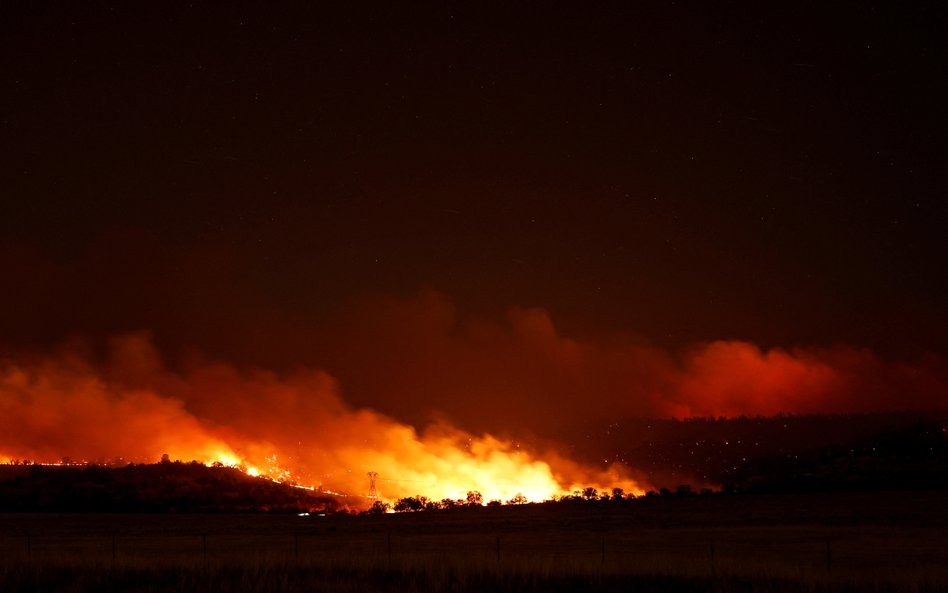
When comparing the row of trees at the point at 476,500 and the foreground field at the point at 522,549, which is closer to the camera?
the foreground field at the point at 522,549

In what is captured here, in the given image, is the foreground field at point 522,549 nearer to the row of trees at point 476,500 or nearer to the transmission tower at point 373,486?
the row of trees at point 476,500

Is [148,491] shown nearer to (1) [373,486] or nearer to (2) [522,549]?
(1) [373,486]

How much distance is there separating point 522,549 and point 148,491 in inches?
4679

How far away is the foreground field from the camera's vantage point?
3172cm

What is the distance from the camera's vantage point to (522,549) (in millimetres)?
55594

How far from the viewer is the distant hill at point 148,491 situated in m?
139

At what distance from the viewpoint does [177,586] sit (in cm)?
3111

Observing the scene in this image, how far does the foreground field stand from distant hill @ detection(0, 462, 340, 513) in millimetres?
22405

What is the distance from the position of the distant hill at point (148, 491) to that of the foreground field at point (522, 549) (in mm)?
22405

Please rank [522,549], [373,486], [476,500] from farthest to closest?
1. [373,486]
2. [476,500]
3. [522,549]

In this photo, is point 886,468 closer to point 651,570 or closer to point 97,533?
point 97,533

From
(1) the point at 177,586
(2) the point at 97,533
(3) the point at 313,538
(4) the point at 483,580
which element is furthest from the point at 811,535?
(2) the point at 97,533

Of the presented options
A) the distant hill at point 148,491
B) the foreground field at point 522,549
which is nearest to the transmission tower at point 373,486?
the distant hill at point 148,491

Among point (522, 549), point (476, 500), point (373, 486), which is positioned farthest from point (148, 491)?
point (522, 549)
